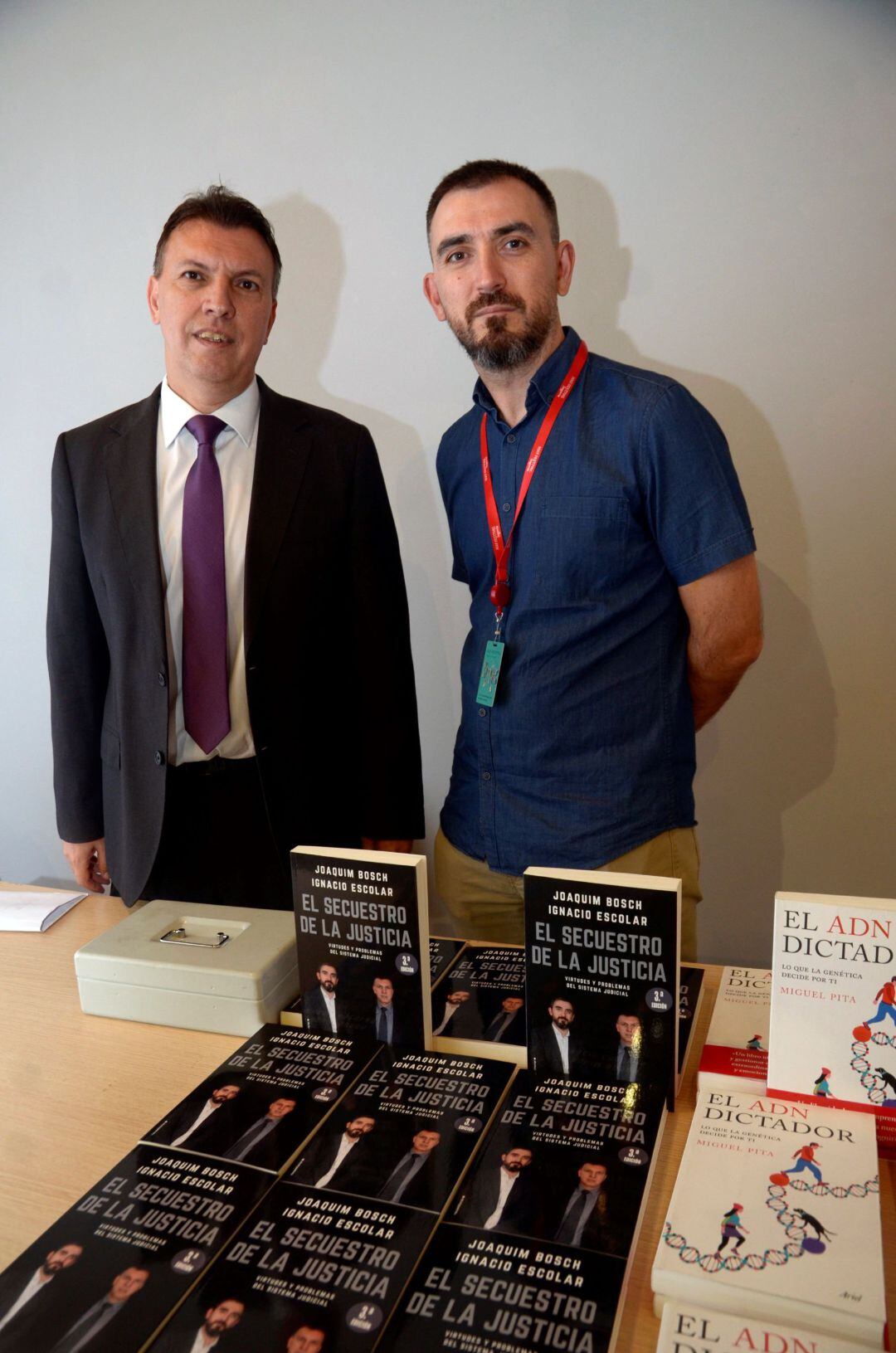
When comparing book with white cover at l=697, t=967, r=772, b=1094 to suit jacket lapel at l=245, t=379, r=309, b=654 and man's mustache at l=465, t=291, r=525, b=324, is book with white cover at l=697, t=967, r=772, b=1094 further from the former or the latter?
man's mustache at l=465, t=291, r=525, b=324

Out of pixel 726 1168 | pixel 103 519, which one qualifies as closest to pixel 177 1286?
pixel 726 1168

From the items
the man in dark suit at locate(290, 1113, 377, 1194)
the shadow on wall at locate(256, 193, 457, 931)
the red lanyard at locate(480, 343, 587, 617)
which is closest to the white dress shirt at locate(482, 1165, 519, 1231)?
Answer: the man in dark suit at locate(290, 1113, 377, 1194)

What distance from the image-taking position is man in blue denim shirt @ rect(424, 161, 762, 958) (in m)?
1.75

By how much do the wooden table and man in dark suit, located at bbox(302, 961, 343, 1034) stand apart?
12cm

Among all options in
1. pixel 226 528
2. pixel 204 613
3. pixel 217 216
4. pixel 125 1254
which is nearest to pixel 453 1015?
pixel 125 1254

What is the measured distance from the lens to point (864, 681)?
2635 mm

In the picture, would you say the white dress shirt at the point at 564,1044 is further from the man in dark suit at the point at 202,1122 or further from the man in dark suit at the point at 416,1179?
the man in dark suit at the point at 202,1122

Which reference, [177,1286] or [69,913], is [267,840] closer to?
[69,913]

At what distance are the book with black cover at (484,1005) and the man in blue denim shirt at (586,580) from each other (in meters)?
0.42

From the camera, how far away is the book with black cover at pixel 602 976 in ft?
3.48

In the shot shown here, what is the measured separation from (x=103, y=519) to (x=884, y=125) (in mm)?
2053

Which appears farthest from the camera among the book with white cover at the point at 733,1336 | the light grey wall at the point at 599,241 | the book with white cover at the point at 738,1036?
the light grey wall at the point at 599,241

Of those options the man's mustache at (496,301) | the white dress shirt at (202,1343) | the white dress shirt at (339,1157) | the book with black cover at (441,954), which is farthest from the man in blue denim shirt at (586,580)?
the white dress shirt at (202,1343)

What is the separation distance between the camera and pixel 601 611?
178 centimetres
